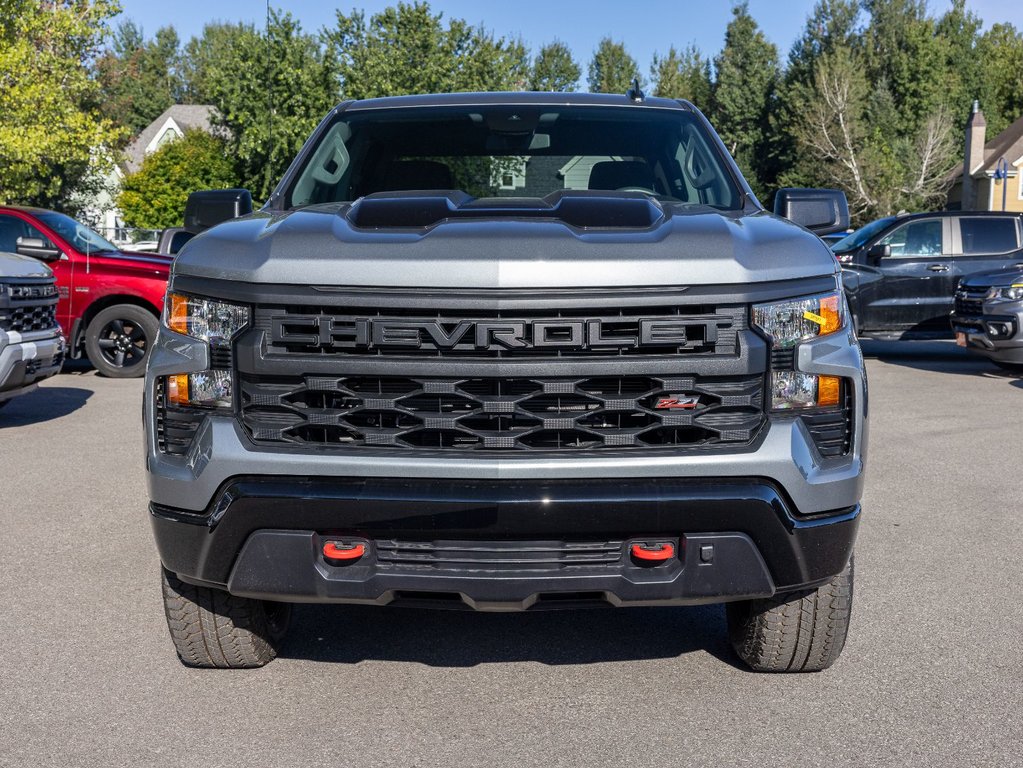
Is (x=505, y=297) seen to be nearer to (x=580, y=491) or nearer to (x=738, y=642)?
(x=580, y=491)

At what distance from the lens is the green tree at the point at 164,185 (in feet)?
170

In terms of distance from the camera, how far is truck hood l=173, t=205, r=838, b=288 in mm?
3320

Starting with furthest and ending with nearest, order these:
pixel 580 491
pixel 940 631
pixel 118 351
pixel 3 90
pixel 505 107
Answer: pixel 3 90 < pixel 118 351 < pixel 505 107 < pixel 940 631 < pixel 580 491

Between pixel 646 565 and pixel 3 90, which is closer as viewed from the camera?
pixel 646 565

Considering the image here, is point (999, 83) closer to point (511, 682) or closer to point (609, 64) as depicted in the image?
point (609, 64)

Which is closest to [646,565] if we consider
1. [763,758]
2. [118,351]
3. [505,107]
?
[763,758]

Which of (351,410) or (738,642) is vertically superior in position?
(351,410)

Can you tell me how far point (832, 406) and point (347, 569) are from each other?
1.42 metres

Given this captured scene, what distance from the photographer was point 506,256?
131 inches

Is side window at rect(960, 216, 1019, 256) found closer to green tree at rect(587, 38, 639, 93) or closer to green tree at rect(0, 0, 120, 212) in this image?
green tree at rect(0, 0, 120, 212)

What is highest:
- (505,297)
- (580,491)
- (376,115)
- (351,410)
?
(376,115)

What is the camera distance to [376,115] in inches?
206

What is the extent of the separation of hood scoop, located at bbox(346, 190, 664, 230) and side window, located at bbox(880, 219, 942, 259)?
13.0m

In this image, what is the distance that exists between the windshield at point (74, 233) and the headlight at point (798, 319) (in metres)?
11.5
